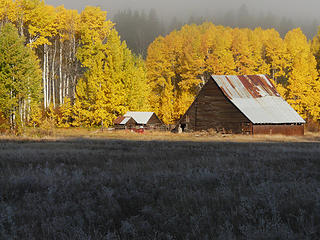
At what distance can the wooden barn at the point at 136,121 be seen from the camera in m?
47.0

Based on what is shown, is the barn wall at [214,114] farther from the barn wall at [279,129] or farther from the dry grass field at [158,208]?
the dry grass field at [158,208]

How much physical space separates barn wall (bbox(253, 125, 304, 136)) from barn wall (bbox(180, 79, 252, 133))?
2.96ft

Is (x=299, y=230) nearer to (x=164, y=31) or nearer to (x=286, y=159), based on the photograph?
(x=286, y=159)

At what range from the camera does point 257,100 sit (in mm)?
41312

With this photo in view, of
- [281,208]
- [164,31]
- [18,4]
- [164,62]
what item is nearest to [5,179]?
[281,208]

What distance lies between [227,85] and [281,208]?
122ft

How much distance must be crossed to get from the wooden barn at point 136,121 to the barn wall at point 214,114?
528 centimetres

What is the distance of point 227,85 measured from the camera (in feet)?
139

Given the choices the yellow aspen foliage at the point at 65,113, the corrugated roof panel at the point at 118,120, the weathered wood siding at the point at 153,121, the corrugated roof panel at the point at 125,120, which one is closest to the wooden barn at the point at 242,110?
the weathered wood siding at the point at 153,121

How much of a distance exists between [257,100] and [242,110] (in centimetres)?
346

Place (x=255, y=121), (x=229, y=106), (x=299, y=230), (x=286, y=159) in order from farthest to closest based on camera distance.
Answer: (x=229, y=106), (x=255, y=121), (x=286, y=159), (x=299, y=230)

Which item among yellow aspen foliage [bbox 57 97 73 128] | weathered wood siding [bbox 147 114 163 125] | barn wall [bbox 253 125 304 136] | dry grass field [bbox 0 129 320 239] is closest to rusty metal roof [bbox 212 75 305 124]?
barn wall [bbox 253 125 304 136]

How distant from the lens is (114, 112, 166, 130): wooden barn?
47.0 m

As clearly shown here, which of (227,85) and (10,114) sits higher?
(227,85)
